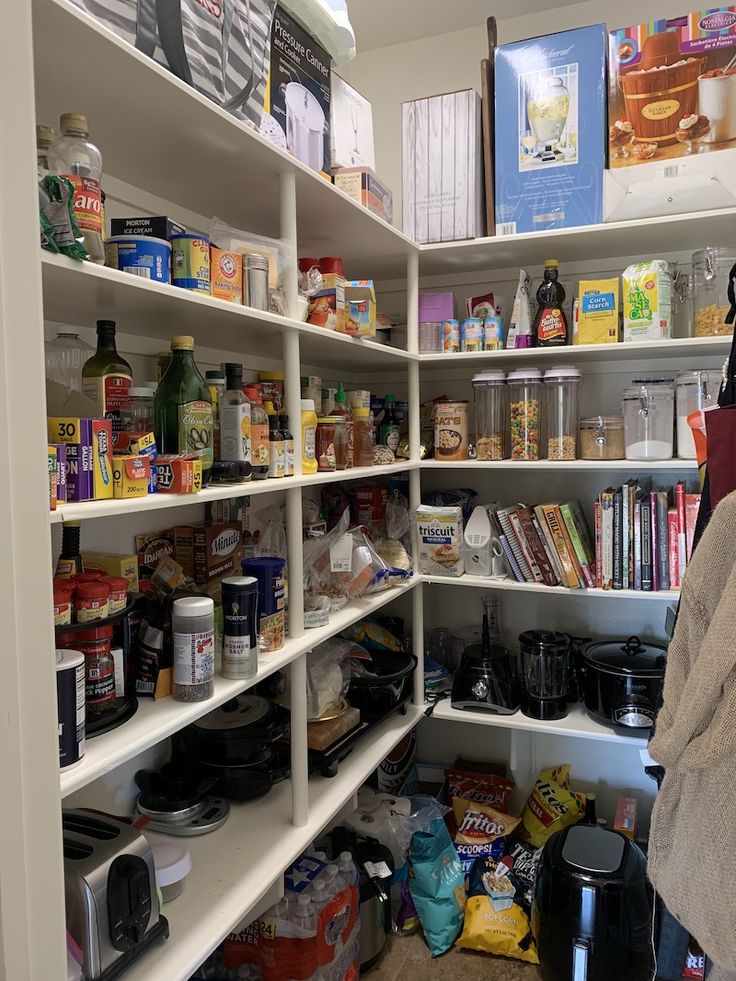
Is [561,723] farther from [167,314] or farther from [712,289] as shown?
[167,314]

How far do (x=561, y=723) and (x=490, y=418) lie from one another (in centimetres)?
102

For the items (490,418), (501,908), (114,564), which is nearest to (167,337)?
(114,564)

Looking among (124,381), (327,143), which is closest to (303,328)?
(124,381)

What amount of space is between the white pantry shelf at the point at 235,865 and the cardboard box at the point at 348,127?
1.65m

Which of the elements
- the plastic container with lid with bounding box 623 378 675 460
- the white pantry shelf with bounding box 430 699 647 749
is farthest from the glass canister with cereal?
the white pantry shelf with bounding box 430 699 647 749

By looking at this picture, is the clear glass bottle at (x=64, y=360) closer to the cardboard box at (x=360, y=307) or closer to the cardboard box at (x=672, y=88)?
the cardboard box at (x=360, y=307)

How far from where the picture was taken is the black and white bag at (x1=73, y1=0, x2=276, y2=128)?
107 cm

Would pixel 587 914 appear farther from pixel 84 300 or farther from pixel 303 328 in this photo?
pixel 84 300

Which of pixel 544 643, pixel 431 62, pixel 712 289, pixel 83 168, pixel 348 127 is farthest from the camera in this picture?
pixel 431 62

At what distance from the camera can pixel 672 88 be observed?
6.27 ft

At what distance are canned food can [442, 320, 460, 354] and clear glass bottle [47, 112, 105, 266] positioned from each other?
1411 mm

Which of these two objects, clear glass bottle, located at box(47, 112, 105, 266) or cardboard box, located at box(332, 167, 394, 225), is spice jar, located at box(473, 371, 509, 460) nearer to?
cardboard box, located at box(332, 167, 394, 225)

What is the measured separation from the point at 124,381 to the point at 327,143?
3.27 ft

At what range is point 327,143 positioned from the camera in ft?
5.92
